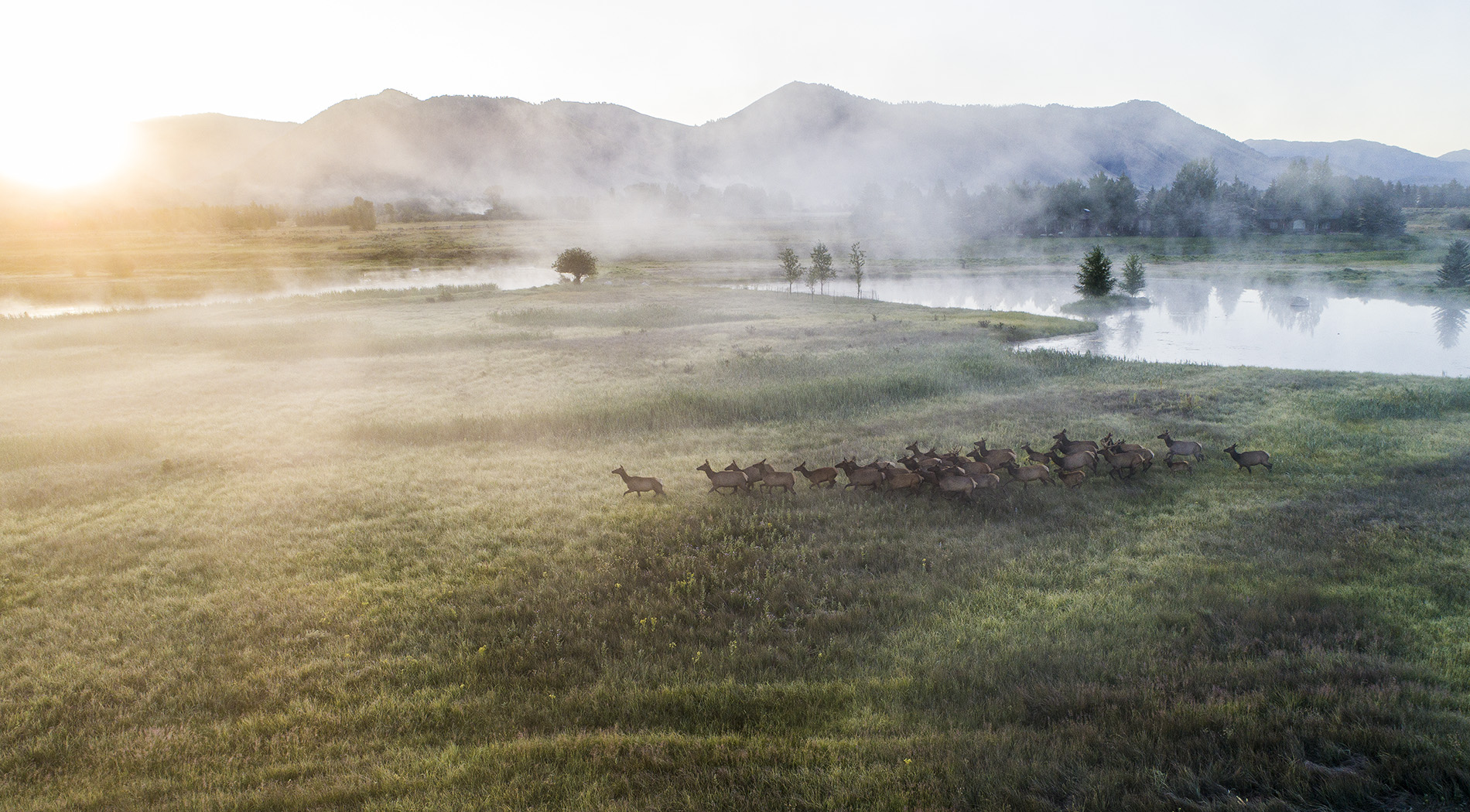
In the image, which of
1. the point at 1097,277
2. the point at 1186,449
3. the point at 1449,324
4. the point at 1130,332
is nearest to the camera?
the point at 1186,449

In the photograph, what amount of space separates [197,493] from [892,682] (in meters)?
17.3

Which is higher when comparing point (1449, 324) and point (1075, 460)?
point (1449, 324)

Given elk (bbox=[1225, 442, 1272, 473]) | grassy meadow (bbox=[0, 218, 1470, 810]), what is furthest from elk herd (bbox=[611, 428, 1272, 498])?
grassy meadow (bbox=[0, 218, 1470, 810])

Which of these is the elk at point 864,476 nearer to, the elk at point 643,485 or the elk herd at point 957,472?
the elk herd at point 957,472

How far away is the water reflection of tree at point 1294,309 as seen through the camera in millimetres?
53688

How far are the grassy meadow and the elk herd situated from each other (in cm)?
45

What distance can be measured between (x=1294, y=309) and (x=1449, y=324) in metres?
12.0

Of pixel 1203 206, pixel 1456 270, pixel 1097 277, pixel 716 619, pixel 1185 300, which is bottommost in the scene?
pixel 716 619

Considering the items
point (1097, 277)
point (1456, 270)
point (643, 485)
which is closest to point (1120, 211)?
point (1456, 270)

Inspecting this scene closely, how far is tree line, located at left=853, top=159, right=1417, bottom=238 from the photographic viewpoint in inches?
4409

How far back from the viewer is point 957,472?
582 inches

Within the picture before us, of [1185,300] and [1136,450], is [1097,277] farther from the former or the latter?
[1136,450]

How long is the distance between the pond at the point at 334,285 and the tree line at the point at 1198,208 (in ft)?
332

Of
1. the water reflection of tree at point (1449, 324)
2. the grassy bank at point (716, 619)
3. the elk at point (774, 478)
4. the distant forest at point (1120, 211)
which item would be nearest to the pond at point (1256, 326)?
the water reflection of tree at point (1449, 324)
